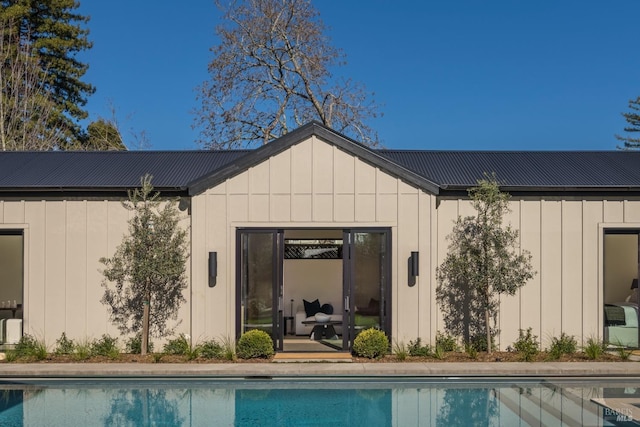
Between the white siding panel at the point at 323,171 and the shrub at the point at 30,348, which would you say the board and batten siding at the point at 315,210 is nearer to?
the white siding panel at the point at 323,171

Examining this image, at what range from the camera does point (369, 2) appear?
2938cm

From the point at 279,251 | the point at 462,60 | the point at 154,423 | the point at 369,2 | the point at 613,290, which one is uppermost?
the point at 369,2

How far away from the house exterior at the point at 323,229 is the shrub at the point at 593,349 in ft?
0.85

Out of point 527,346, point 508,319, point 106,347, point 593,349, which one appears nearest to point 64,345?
point 106,347

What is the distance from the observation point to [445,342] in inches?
452

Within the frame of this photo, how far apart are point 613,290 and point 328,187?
8.89m

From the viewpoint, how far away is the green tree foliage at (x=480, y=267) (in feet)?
35.8

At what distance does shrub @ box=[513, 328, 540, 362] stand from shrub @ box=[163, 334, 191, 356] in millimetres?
6398

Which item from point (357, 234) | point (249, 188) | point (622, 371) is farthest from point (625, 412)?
point (249, 188)

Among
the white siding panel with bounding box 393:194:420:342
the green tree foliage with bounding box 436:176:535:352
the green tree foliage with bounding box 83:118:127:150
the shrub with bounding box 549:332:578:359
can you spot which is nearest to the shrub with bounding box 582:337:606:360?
the shrub with bounding box 549:332:578:359

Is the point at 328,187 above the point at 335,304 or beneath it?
above

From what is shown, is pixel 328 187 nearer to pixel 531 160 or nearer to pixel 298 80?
pixel 531 160

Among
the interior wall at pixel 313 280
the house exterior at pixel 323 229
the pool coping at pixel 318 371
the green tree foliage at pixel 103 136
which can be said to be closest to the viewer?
the pool coping at pixel 318 371

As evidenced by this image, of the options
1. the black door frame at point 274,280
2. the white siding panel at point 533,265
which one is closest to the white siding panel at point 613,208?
the white siding panel at point 533,265
